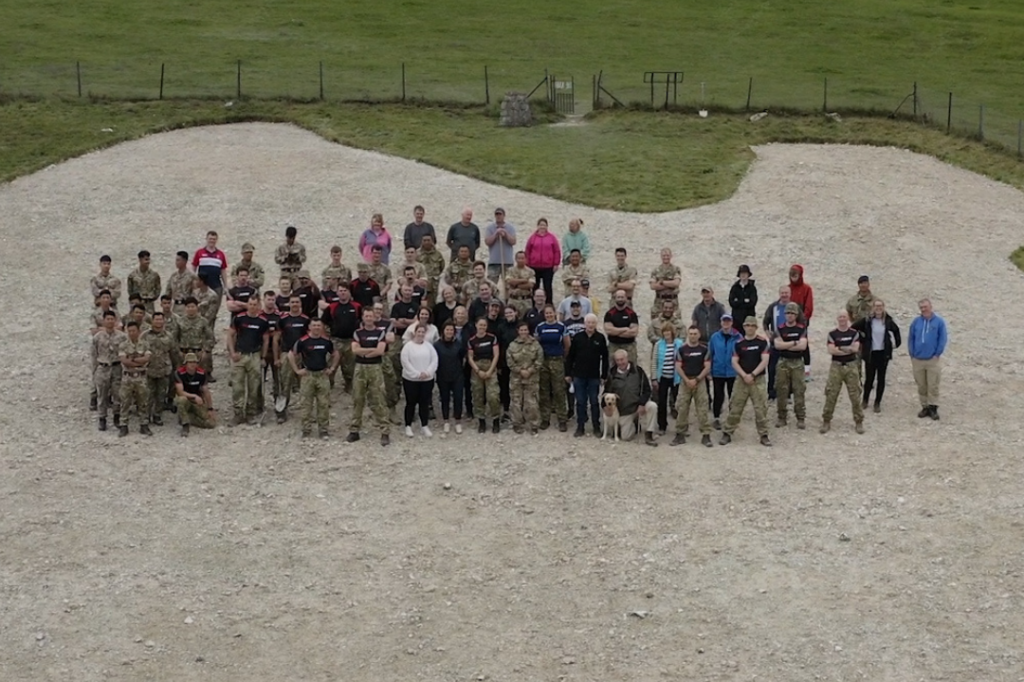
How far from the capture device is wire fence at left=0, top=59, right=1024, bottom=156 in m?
42.7

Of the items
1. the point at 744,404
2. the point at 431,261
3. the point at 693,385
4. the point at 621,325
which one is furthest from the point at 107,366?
the point at 744,404

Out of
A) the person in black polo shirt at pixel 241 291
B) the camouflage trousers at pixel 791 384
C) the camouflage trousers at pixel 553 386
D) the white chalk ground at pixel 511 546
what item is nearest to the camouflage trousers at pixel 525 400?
the camouflage trousers at pixel 553 386

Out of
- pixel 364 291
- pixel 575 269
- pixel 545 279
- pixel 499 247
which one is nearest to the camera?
pixel 364 291

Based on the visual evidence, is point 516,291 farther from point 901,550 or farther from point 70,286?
point 70,286

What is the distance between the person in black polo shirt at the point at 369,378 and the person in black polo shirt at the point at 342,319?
97 centimetres

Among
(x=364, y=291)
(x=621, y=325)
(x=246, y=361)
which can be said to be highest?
(x=364, y=291)

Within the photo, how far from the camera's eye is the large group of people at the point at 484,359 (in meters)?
21.3

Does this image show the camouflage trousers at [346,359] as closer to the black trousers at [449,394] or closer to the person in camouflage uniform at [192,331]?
the black trousers at [449,394]

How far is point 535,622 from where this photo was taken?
16.6 m

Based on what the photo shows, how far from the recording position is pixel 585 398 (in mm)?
21484

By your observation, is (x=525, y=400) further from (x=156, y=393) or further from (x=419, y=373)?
(x=156, y=393)

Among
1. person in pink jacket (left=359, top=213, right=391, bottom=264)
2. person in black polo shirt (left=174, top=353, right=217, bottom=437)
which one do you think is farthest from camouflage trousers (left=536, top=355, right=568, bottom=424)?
person in black polo shirt (left=174, top=353, right=217, bottom=437)

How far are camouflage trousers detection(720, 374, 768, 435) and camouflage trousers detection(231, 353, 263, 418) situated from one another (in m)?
6.90

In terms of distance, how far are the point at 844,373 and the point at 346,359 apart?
755 centimetres
